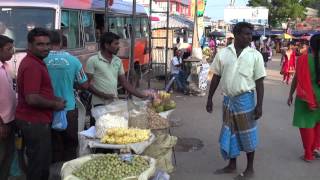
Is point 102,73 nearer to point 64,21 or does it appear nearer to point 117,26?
point 64,21

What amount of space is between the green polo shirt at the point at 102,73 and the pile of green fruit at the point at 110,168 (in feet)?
5.84

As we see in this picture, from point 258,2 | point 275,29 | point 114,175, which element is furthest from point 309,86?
point 275,29

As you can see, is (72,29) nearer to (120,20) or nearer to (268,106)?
(120,20)

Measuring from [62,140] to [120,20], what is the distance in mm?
8454

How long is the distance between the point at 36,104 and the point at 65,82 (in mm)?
967

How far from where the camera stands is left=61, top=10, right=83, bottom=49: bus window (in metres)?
9.10

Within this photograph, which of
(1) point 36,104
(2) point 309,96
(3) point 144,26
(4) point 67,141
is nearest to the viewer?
(1) point 36,104

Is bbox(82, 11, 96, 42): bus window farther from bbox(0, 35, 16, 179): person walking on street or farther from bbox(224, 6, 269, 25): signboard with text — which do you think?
bbox(224, 6, 269, 25): signboard with text

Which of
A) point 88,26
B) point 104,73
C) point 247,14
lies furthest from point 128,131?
point 247,14

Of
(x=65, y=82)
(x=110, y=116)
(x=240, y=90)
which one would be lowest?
(x=110, y=116)

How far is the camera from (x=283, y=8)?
55906 millimetres

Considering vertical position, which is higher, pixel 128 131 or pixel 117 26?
pixel 117 26

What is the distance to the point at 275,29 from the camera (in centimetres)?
6550

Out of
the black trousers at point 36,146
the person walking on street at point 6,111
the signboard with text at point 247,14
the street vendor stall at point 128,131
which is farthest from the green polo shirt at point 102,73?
the signboard with text at point 247,14
